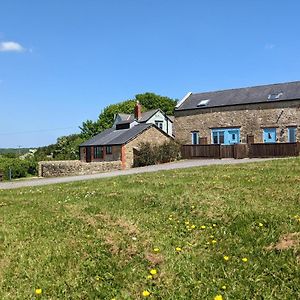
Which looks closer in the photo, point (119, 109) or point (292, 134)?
point (292, 134)

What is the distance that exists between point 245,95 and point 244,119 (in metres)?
3.42

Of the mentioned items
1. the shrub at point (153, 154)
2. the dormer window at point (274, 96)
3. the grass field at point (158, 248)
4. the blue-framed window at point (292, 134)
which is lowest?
the grass field at point (158, 248)

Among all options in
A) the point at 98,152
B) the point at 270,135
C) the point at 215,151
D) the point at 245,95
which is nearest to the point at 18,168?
the point at 98,152

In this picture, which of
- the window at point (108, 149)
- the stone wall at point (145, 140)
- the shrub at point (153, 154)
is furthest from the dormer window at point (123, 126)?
the shrub at point (153, 154)

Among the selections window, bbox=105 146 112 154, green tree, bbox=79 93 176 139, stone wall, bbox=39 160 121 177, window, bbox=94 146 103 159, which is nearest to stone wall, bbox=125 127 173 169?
stone wall, bbox=39 160 121 177

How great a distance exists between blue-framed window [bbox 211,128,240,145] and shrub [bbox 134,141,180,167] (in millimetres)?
7069

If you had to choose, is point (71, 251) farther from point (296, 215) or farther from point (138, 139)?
point (138, 139)

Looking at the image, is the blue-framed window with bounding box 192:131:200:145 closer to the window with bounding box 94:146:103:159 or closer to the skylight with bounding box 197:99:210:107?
the skylight with bounding box 197:99:210:107

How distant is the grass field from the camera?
571cm

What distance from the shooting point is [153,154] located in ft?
125

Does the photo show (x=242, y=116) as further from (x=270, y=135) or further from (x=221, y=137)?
(x=270, y=135)

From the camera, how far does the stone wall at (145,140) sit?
126 feet

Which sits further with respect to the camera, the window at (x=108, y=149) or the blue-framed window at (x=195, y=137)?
the blue-framed window at (x=195, y=137)

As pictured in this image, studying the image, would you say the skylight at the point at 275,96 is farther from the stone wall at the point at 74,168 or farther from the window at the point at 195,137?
the stone wall at the point at 74,168
